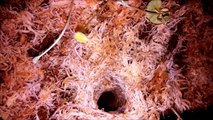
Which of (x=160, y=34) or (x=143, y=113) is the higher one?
(x=160, y=34)

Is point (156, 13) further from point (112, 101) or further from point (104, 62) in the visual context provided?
point (112, 101)

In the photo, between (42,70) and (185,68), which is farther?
(185,68)

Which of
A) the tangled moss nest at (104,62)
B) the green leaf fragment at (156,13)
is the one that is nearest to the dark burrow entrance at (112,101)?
the tangled moss nest at (104,62)

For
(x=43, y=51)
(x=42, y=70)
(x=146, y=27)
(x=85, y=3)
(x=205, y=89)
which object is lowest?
(x=205, y=89)

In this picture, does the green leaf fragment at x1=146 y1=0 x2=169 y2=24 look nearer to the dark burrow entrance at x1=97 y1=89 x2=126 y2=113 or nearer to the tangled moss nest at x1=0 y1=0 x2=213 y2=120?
the tangled moss nest at x1=0 y1=0 x2=213 y2=120

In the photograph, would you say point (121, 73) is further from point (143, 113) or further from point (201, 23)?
point (201, 23)

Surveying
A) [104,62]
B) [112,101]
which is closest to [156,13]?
[104,62]

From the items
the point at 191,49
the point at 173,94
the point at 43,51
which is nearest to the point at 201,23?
the point at 191,49

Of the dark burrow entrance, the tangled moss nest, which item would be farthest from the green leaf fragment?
the dark burrow entrance
